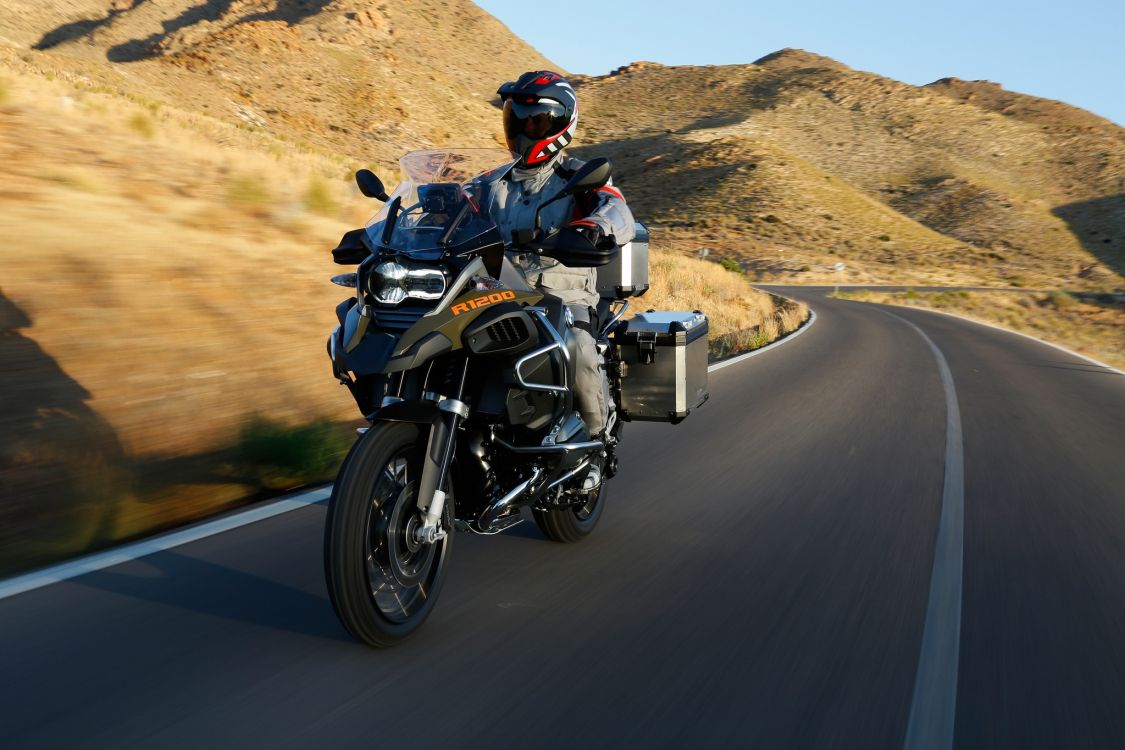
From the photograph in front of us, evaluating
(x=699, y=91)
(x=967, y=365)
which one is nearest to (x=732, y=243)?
(x=967, y=365)

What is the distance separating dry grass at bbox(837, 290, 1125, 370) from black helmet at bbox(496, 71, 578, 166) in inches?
858

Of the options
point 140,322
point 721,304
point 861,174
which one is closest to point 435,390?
point 140,322

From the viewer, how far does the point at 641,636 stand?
402cm

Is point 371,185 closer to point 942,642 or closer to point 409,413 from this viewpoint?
point 409,413

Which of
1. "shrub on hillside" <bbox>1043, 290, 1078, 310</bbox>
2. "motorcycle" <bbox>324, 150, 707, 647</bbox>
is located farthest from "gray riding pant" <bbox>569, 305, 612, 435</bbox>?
"shrub on hillside" <bbox>1043, 290, 1078, 310</bbox>

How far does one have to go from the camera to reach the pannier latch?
19.4ft

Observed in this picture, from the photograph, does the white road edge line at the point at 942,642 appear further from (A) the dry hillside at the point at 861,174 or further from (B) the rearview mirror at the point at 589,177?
(A) the dry hillside at the point at 861,174

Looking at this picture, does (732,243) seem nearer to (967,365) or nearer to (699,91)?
(967,365)

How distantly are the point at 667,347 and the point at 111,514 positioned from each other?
128 inches

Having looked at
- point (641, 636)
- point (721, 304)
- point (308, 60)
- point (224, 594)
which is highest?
point (308, 60)

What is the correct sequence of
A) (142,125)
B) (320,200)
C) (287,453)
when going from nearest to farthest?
1. (287,453)
2. (320,200)
3. (142,125)

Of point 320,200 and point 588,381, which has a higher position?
point 320,200

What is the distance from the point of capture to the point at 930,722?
11.1ft

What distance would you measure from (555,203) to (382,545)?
197cm
